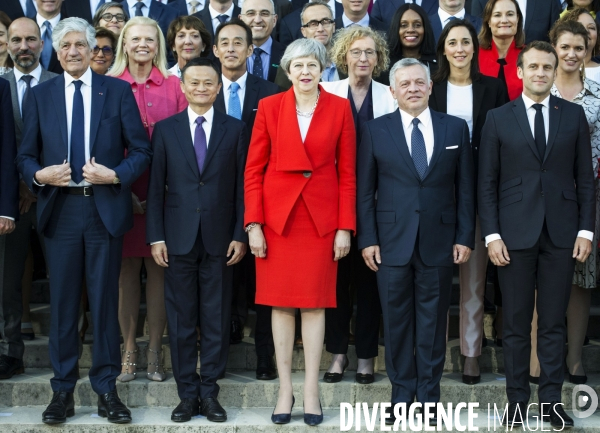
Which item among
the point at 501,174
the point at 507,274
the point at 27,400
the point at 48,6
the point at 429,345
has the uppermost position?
the point at 48,6

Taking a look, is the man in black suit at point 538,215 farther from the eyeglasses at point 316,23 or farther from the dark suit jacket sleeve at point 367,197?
the eyeglasses at point 316,23

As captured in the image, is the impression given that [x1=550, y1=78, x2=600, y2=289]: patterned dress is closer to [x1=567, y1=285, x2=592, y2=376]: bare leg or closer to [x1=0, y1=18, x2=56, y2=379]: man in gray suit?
[x1=567, y1=285, x2=592, y2=376]: bare leg

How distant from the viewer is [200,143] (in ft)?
17.9

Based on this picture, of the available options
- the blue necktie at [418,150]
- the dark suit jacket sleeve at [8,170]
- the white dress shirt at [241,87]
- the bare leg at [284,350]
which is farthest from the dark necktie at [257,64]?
the bare leg at [284,350]

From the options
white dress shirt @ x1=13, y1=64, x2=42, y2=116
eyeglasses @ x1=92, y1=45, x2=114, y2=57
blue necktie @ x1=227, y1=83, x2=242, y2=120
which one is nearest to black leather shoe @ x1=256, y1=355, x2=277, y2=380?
blue necktie @ x1=227, y1=83, x2=242, y2=120

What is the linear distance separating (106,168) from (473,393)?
263cm

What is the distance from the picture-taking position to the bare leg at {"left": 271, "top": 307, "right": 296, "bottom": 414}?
210 inches

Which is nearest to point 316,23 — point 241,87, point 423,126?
point 241,87

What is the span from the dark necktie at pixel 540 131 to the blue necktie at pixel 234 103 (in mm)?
1876

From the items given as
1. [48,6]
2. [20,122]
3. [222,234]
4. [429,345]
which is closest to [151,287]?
[222,234]

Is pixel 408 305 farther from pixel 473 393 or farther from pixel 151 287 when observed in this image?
pixel 151 287

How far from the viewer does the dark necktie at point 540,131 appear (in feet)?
17.3

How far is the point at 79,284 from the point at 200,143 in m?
1.09

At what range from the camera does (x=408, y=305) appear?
5.32 meters
